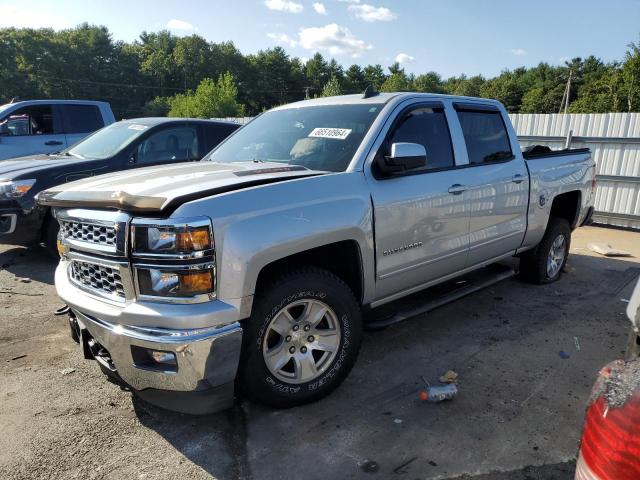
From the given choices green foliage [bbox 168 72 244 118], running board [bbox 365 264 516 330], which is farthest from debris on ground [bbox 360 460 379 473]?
green foliage [bbox 168 72 244 118]

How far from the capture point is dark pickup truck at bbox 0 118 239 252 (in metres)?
5.67

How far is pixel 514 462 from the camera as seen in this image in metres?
2.55

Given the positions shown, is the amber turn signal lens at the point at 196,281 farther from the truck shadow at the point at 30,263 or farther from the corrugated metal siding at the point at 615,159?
the corrugated metal siding at the point at 615,159

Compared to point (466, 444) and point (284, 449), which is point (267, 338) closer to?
point (284, 449)

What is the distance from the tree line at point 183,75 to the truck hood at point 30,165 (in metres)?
63.7

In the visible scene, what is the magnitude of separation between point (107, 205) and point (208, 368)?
3.34ft

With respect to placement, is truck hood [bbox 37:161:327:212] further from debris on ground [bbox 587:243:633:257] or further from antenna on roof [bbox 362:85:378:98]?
debris on ground [bbox 587:243:633:257]

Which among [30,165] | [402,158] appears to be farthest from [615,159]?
[30,165]

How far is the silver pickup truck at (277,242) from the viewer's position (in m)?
2.39

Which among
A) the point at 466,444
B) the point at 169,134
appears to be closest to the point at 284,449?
the point at 466,444

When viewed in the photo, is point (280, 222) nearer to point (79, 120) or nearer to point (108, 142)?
point (108, 142)

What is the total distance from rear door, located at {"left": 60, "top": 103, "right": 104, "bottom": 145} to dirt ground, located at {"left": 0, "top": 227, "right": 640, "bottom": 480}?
19.9 feet

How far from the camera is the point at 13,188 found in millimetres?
5648

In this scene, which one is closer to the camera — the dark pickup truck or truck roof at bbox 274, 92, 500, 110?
truck roof at bbox 274, 92, 500, 110
